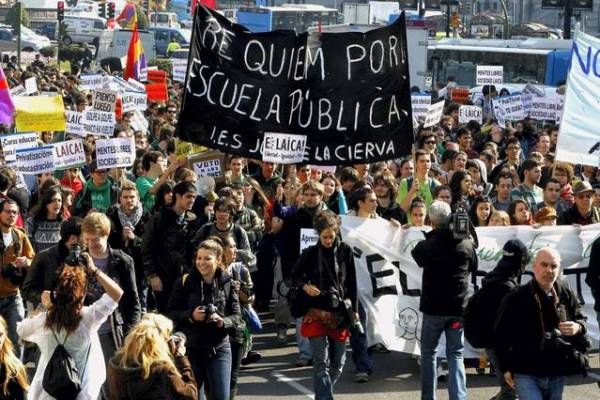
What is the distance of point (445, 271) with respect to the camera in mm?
8961

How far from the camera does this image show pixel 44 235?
10.1 meters

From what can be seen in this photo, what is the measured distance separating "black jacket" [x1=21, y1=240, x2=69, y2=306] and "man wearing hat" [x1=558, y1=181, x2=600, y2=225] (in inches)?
188

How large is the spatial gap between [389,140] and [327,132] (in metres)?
0.47

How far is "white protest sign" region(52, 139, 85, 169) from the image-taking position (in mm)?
13125

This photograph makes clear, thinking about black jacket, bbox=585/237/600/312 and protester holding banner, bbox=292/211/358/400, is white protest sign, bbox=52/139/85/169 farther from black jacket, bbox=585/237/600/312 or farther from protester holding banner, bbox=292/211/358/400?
black jacket, bbox=585/237/600/312

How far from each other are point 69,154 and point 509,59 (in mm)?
Result: 33304

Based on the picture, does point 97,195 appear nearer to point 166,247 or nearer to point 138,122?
point 166,247

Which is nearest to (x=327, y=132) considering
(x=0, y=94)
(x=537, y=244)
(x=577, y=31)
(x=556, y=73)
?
(x=537, y=244)

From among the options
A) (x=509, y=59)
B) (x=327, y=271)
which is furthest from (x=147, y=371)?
(x=509, y=59)

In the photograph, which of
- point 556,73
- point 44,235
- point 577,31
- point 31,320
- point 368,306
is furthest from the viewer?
point 556,73

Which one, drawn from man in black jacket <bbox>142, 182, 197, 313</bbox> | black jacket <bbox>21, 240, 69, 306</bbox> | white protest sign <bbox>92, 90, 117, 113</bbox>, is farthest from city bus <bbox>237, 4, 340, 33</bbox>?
black jacket <bbox>21, 240, 69, 306</bbox>

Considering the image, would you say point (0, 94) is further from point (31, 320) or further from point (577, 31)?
point (31, 320)

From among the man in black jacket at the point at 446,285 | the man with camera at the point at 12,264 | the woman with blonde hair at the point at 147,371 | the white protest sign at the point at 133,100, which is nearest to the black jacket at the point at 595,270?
the man in black jacket at the point at 446,285

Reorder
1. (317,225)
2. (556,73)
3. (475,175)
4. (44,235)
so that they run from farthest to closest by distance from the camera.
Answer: (556,73), (475,175), (44,235), (317,225)
